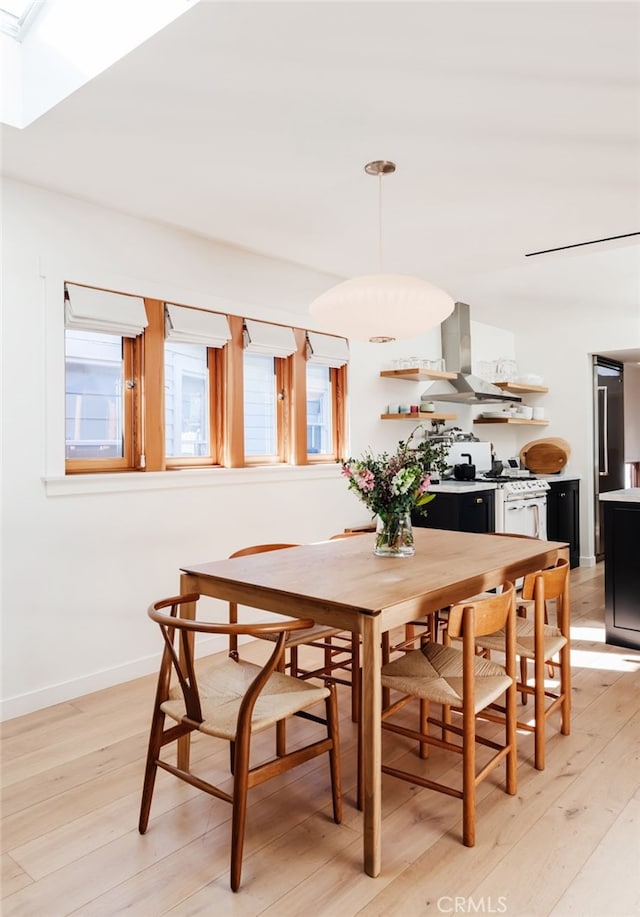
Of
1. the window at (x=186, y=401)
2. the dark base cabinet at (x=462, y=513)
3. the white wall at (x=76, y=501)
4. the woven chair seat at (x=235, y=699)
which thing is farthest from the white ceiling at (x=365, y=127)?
the woven chair seat at (x=235, y=699)

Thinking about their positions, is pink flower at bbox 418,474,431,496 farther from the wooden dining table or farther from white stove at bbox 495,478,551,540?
white stove at bbox 495,478,551,540

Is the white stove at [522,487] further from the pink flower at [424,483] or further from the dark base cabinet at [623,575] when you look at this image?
the pink flower at [424,483]

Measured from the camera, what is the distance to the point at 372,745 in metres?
1.80

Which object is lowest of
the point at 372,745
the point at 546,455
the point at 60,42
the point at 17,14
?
the point at 372,745

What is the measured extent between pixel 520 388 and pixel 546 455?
33.8 inches

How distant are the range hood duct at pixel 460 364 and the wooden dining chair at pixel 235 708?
377cm

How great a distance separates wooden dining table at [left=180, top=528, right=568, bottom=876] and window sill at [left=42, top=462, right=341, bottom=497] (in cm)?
103

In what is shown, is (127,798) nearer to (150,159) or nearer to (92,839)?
(92,839)

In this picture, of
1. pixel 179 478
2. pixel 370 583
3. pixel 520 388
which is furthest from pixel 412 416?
pixel 370 583

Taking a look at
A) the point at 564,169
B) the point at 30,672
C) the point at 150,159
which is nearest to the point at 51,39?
the point at 150,159

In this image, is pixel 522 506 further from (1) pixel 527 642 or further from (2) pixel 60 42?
(2) pixel 60 42

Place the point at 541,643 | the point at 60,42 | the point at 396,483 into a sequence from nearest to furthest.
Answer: the point at 60,42 < the point at 541,643 < the point at 396,483

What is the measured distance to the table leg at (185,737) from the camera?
2246mm

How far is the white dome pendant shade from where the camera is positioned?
2439mm
